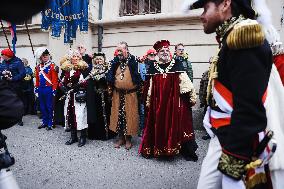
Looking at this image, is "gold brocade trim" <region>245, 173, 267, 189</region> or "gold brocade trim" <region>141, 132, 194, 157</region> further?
"gold brocade trim" <region>141, 132, 194, 157</region>

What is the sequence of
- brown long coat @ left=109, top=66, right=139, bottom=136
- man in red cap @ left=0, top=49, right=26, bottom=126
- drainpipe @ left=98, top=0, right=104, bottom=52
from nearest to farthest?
brown long coat @ left=109, top=66, right=139, bottom=136 < man in red cap @ left=0, top=49, right=26, bottom=126 < drainpipe @ left=98, top=0, right=104, bottom=52

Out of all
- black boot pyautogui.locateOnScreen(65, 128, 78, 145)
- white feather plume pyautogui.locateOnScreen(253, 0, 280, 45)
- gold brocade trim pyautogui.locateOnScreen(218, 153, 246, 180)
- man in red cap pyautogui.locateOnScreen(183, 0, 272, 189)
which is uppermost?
→ white feather plume pyautogui.locateOnScreen(253, 0, 280, 45)

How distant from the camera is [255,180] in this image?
1627 millimetres

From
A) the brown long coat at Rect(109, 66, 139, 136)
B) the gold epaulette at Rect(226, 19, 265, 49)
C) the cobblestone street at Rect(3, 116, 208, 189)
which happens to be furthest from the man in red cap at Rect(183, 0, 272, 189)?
the brown long coat at Rect(109, 66, 139, 136)

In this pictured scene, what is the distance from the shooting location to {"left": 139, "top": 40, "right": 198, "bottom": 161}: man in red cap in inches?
209

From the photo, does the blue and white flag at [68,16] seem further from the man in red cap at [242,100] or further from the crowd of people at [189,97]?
the man in red cap at [242,100]

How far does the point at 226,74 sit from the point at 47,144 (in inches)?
215

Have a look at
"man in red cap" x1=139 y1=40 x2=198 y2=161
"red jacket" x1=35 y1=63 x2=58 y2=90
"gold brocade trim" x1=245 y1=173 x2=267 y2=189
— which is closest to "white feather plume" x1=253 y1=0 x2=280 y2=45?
"gold brocade trim" x1=245 y1=173 x2=267 y2=189

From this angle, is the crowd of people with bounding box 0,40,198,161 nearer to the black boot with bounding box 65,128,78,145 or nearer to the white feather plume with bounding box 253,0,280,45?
the black boot with bounding box 65,128,78,145

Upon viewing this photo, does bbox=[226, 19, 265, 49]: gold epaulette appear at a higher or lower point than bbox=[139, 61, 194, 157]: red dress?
higher

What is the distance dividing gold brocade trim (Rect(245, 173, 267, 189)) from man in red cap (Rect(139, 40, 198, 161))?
3639 mm

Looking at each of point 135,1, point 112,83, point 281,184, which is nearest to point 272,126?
point 281,184

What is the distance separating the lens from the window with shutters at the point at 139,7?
9.80 metres

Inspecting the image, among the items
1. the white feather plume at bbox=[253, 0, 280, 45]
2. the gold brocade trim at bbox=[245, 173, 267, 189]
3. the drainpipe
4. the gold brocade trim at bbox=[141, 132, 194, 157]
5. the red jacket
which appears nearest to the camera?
the gold brocade trim at bbox=[245, 173, 267, 189]
